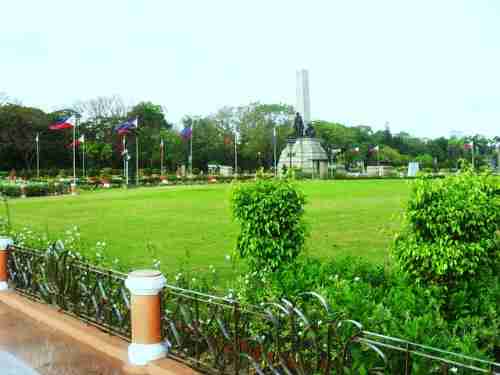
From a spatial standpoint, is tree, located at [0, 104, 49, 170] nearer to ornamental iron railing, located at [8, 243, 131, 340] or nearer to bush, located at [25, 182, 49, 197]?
bush, located at [25, 182, 49, 197]

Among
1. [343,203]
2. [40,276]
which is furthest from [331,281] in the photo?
[343,203]

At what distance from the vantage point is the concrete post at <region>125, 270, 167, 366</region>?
192 inches

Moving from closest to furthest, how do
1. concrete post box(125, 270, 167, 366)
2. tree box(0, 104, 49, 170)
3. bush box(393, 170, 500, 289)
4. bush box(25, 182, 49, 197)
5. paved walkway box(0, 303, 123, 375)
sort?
bush box(393, 170, 500, 289) → concrete post box(125, 270, 167, 366) → paved walkway box(0, 303, 123, 375) → bush box(25, 182, 49, 197) → tree box(0, 104, 49, 170)

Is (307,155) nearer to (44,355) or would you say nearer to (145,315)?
(44,355)

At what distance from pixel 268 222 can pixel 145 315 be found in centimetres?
214

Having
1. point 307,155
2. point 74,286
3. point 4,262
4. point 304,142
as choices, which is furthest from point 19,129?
point 74,286

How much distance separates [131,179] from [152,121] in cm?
2454

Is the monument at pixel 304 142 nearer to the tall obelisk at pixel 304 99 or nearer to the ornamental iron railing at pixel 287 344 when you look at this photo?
the tall obelisk at pixel 304 99

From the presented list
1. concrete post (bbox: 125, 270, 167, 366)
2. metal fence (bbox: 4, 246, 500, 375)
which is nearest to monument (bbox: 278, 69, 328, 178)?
metal fence (bbox: 4, 246, 500, 375)

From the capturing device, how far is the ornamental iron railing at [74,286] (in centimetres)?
577

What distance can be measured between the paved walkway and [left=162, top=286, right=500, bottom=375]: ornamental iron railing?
2.68ft

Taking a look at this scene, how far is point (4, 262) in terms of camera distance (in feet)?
26.4

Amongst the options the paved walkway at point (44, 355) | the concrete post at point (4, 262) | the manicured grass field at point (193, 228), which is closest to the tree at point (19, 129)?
the manicured grass field at point (193, 228)

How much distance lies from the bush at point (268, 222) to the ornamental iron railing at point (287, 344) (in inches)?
56.5
